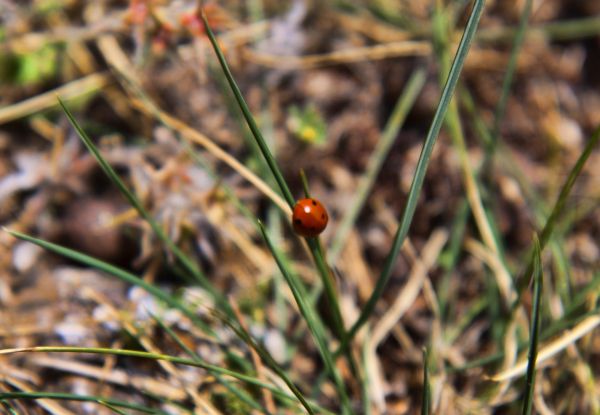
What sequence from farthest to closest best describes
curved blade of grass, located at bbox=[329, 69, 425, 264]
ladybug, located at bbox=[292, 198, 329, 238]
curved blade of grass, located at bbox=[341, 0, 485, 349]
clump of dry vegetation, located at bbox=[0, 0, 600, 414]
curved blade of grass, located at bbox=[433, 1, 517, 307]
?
curved blade of grass, located at bbox=[329, 69, 425, 264] → curved blade of grass, located at bbox=[433, 1, 517, 307] → clump of dry vegetation, located at bbox=[0, 0, 600, 414] → ladybug, located at bbox=[292, 198, 329, 238] → curved blade of grass, located at bbox=[341, 0, 485, 349]

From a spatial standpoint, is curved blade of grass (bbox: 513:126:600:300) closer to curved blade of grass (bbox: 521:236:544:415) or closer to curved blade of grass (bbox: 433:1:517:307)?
curved blade of grass (bbox: 521:236:544:415)

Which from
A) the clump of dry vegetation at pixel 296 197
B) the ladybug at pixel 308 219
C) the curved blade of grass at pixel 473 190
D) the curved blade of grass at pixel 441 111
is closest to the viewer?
the curved blade of grass at pixel 441 111

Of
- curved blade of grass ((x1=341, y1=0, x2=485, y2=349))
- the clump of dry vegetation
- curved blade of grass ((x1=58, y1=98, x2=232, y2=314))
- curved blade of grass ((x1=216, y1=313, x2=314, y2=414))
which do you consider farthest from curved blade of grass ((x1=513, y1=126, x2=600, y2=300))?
curved blade of grass ((x1=58, y1=98, x2=232, y2=314))

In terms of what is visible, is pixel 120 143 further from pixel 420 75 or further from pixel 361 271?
pixel 420 75

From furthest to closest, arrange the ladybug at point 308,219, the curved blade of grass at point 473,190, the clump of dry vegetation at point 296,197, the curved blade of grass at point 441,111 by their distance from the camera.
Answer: the curved blade of grass at point 473,190, the clump of dry vegetation at point 296,197, the ladybug at point 308,219, the curved blade of grass at point 441,111

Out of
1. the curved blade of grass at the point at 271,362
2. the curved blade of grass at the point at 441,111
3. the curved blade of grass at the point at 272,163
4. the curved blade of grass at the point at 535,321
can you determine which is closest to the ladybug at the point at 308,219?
the curved blade of grass at the point at 272,163

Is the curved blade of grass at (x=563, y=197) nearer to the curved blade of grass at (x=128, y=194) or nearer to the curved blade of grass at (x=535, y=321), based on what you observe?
the curved blade of grass at (x=535, y=321)
